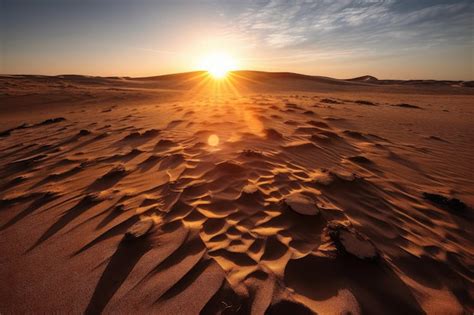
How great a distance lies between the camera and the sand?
5.18ft

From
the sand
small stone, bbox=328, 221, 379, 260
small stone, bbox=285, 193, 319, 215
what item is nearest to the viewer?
the sand

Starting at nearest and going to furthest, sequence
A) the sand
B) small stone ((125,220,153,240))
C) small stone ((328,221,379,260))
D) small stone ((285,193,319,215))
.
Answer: the sand < small stone ((328,221,379,260)) < small stone ((125,220,153,240)) < small stone ((285,193,319,215))

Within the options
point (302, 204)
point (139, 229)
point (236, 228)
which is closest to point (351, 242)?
point (302, 204)

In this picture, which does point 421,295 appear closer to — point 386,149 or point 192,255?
point 192,255

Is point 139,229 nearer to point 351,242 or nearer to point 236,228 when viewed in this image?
point 236,228

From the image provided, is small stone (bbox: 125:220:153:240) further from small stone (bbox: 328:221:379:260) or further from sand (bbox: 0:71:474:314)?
small stone (bbox: 328:221:379:260)

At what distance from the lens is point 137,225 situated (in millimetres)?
2188

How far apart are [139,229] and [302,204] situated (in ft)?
5.35

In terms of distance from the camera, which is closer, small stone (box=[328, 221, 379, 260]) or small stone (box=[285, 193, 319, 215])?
small stone (box=[328, 221, 379, 260])

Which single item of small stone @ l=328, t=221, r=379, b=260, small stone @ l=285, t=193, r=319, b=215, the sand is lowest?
the sand

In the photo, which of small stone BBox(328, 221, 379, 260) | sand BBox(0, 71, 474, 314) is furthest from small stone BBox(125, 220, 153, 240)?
small stone BBox(328, 221, 379, 260)

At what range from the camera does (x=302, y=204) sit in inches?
94.8

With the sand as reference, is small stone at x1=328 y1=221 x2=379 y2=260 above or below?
above

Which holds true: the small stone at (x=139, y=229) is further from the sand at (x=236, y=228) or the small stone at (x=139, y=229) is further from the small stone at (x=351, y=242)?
the small stone at (x=351, y=242)
